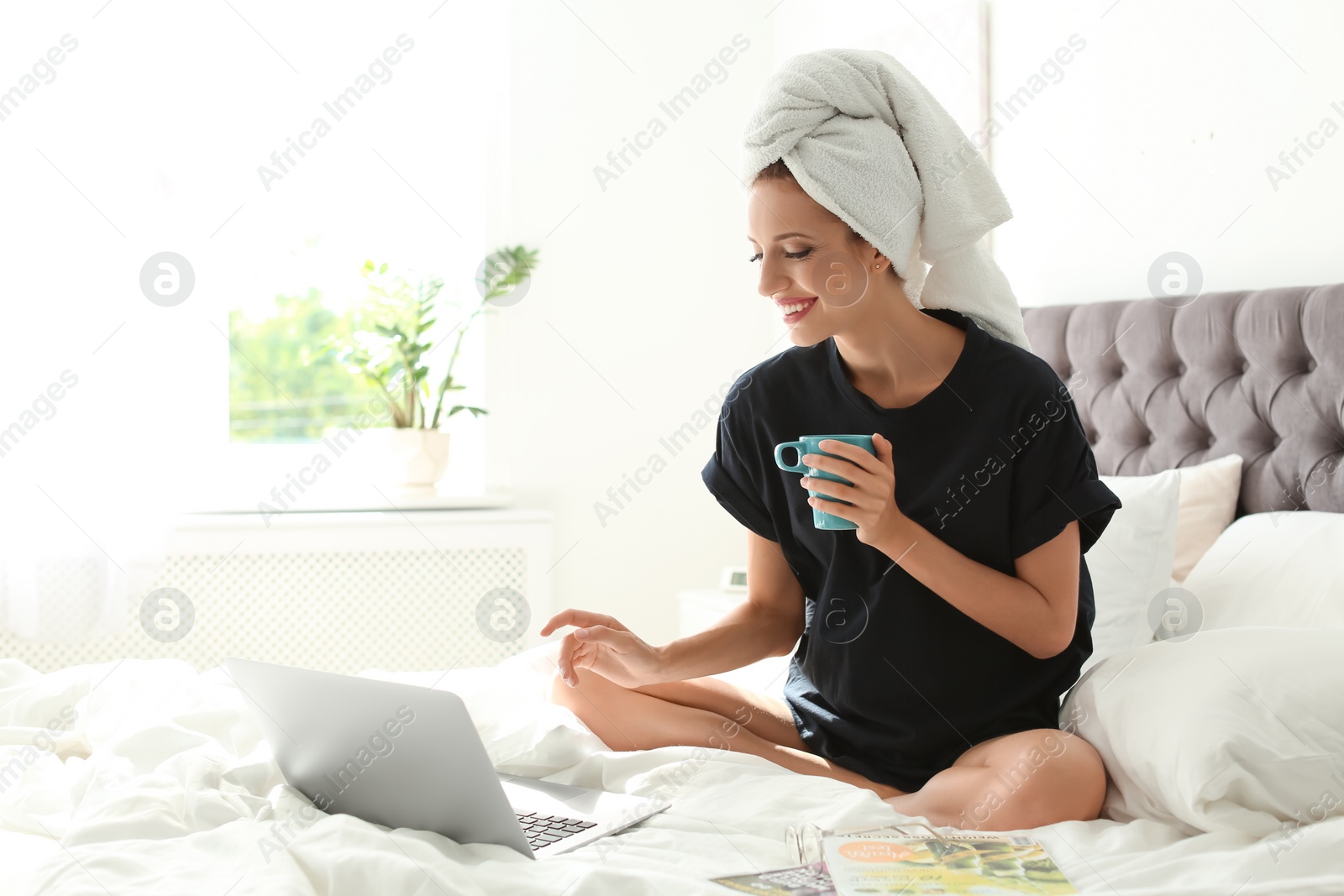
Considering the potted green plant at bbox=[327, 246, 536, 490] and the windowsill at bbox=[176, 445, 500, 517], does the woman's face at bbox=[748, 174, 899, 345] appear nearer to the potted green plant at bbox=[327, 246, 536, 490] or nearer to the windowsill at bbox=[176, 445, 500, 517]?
the potted green plant at bbox=[327, 246, 536, 490]

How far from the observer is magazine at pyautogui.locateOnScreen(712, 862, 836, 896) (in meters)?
0.98

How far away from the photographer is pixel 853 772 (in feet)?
4.87

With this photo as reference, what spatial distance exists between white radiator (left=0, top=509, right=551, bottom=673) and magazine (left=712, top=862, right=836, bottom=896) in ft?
6.99

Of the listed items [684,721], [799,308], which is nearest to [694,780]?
[684,721]

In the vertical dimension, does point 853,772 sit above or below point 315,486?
below

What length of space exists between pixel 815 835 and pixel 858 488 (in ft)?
1.19

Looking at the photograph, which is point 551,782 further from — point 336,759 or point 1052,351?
point 1052,351

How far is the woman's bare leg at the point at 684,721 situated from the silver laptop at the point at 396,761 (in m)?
0.26

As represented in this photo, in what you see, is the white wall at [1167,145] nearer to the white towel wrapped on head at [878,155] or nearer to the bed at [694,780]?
the bed at [694,780]

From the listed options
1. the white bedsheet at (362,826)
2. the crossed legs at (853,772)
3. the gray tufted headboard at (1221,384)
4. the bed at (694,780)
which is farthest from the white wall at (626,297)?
the white bedsheet at (362,826)

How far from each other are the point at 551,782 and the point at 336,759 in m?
0.32

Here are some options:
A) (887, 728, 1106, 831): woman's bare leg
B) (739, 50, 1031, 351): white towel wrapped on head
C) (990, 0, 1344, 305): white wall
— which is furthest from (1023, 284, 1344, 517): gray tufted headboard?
(887, 728, 1106, 831): woman's bare leg

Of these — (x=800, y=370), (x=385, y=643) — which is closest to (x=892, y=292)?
(x=800, y=370)

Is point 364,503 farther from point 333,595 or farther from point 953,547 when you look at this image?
point 953,547
